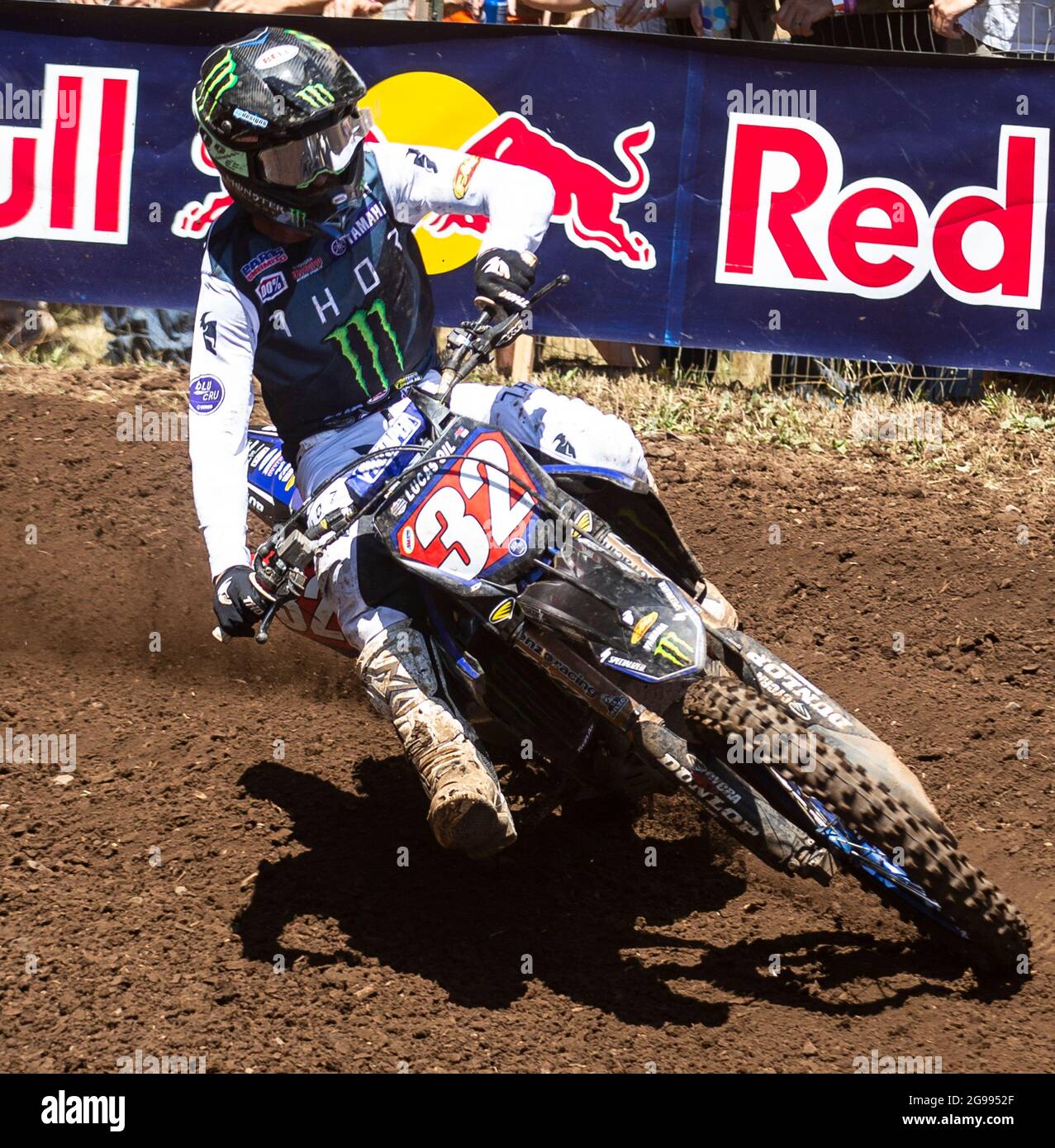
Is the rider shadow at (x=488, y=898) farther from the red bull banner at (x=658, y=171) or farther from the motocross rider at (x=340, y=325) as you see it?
the red bull banner at (x=658, y=171)

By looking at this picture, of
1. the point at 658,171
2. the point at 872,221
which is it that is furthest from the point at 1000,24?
the point at 658,171

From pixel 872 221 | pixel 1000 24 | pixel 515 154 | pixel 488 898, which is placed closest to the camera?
pixel 488 898

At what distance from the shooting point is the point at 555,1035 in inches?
154

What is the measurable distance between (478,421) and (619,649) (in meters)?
0.86

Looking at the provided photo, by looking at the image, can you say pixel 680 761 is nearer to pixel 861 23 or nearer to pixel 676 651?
pixel 676 651

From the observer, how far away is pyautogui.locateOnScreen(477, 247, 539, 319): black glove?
4230 millimetres

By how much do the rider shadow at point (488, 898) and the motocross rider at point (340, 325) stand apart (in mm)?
542

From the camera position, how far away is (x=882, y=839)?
11.5 feet

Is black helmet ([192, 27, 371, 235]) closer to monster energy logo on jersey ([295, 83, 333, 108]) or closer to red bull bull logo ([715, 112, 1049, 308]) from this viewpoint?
monster energy logo on jersey ([295, 83, 333, 108])

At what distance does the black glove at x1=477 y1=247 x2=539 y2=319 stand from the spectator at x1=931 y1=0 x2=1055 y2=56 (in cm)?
462

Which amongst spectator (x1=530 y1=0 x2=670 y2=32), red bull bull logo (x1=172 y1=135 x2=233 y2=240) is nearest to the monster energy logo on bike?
red bull bull logo (x1=172 y1=135 x2=233 y2=240)

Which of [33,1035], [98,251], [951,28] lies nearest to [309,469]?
[33,1035]

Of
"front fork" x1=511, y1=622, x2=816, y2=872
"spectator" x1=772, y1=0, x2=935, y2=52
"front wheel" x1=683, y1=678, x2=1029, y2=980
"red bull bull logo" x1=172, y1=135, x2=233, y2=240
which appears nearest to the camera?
"front wheel" x1=683, y1=678, x2=1029, y2=980

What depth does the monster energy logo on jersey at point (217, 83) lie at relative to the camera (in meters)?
4.14
